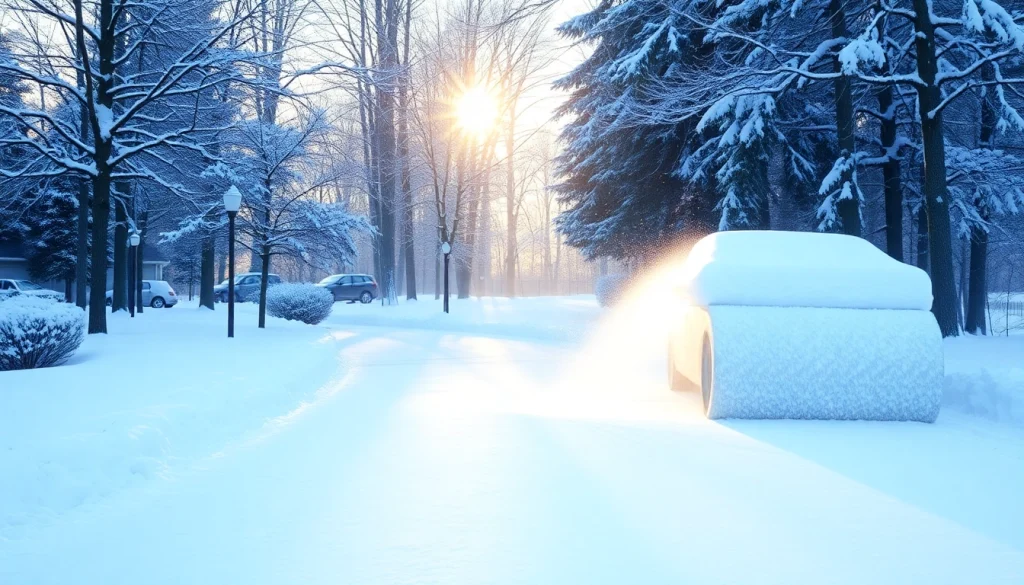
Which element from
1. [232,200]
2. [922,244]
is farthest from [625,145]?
[232,200]

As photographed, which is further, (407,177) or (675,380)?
(407,177)

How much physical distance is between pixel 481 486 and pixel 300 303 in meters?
18.4

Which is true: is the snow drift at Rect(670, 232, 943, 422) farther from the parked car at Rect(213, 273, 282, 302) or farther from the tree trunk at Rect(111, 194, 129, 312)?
the parked car at Rect(213, 273, 282, 302)

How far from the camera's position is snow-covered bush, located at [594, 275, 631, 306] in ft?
89.1

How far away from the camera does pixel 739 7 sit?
15.2 m

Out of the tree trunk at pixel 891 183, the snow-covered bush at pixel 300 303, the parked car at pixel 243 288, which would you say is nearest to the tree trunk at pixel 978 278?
the tree trunk at pixel 891 183

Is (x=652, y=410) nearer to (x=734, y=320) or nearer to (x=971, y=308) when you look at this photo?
(x=734, y=320)

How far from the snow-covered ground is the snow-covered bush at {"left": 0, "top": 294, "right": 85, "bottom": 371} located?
1623mm

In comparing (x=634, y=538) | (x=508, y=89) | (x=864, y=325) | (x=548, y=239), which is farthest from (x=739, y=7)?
(x=548, y=239)

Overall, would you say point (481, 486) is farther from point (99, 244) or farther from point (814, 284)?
point (99, 244)

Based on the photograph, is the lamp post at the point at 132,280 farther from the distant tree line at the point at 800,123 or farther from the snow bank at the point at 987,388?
the snow bank at the point at 987,388

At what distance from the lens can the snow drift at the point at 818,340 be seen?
698cm

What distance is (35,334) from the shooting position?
10859 mm

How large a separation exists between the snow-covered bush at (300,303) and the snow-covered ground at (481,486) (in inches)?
497
